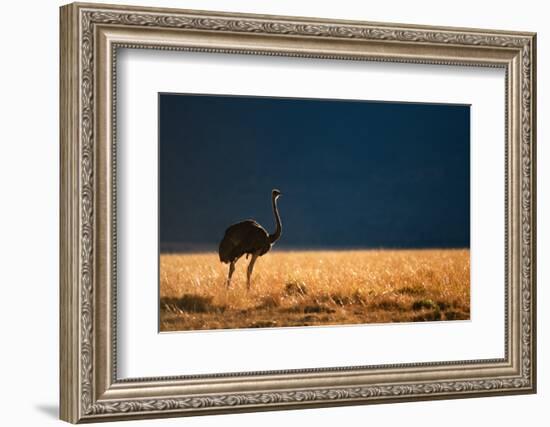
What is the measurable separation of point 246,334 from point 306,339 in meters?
Result: 0.38

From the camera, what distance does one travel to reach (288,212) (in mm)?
8266

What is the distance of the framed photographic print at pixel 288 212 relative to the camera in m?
7.68

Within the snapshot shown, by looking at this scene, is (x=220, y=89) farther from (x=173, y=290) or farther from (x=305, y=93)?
(x=173, y=290)

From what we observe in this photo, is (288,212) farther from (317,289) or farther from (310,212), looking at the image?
(317,289)

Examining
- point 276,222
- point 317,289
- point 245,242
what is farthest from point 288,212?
point 317,289

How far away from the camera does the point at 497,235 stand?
880cm

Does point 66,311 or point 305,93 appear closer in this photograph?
point 66,311

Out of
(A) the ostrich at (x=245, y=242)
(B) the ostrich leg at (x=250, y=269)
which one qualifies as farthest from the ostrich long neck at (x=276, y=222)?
(B) the ostrich leg at (x=250, y=269)

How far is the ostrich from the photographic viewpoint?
8117 millimetres

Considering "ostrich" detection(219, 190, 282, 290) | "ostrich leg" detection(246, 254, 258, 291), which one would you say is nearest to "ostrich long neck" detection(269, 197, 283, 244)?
"ostrich" detection(219, 190, 282, 290)

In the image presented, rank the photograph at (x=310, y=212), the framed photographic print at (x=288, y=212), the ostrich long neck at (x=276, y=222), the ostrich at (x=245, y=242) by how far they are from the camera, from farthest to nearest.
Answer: the ostrich long neck at (x=276, y=222), the ostrich at (x=245, y=242), the photograph at (x=310, y=212), the framed photographic print at (x=288, y=212)

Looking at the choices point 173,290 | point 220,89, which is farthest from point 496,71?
point 173,290

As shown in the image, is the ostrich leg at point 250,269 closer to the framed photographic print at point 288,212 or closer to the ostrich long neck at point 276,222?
the framed photographic print at point 288,212

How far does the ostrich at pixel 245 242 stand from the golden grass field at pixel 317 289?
0.04 m
